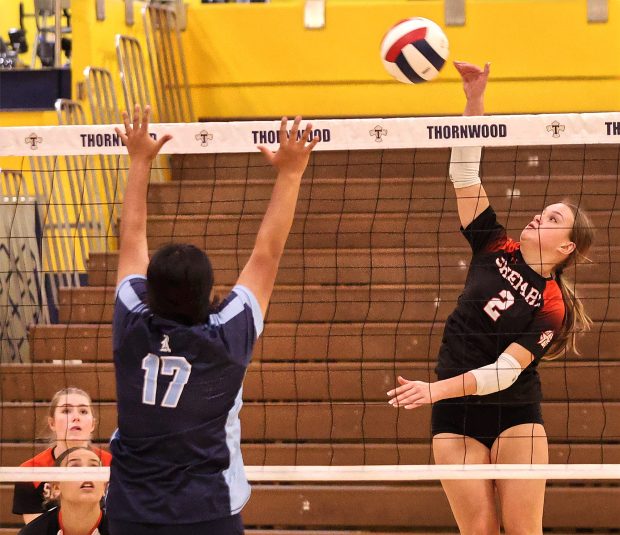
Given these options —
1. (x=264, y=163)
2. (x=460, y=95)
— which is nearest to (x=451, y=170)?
(x=264, y=163)

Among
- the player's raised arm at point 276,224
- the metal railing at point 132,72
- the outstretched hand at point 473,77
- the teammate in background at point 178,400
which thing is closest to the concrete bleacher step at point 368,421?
the outstretched hand at point 473,77

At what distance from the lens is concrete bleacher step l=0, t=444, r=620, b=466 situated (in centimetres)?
620

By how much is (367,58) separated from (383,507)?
3.72 metres

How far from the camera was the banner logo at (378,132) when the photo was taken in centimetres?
453

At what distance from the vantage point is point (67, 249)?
805 centimetres

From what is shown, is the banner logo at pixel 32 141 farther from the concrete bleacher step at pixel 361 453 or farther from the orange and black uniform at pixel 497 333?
the concrete bleacher step at pixel 361 453

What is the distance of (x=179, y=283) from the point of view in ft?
9.01

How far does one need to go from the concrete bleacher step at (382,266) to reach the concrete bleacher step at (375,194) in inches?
13.7

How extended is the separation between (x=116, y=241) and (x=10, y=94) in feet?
4.37

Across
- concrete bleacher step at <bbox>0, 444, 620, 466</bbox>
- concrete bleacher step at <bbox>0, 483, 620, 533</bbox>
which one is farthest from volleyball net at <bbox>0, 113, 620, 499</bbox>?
concrete bleacher step at <bbox>0, 483, 620, 533</bbox>

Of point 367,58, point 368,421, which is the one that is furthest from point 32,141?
point 367,58

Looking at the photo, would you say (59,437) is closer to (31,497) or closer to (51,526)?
(31,497)

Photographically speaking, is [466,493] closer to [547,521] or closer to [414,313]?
[547,521]

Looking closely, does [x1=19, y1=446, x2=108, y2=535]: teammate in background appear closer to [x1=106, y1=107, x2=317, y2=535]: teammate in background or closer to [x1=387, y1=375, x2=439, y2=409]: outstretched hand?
[x1=387, y1=375, x2=439, y2=409]: outstretched hand
